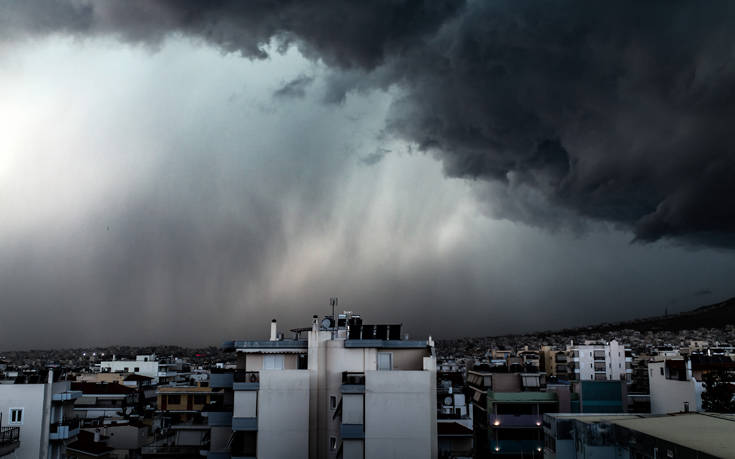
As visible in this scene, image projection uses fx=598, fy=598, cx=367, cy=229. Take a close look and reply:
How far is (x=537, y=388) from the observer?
251ft

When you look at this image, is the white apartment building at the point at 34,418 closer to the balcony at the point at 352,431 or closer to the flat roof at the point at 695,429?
the balcony at the point at 352,431

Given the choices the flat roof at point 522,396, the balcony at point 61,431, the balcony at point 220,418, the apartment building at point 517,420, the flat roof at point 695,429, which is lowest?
the apartment building at point 517,420

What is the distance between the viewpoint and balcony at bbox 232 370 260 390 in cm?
3947

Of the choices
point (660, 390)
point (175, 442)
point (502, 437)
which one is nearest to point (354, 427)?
point (175, 442)

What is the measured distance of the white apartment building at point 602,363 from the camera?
10894cm

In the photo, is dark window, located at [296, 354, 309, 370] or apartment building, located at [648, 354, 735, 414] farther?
apartment building, located at [648, 354, 735, 414]

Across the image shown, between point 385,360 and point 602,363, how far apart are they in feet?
269

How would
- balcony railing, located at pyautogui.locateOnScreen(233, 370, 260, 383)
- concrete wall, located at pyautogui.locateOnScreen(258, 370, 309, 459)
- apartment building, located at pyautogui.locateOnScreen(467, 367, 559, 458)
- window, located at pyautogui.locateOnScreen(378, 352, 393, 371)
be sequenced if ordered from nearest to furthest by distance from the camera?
concrete wall, located at pyautogui.locateOnScreen(258, 370, 309, 459), balcony railing, located at pyautogui.locateOnScreen(233, 370, 260, 383), window, located at pyautogui.locateOnScreen(378, 352, 393, 371), apartment building, located at pyautogui.locateOnScreen(467, 367, 559, 458)

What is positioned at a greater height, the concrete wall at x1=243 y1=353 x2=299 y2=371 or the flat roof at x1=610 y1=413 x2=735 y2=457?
the concrete wall at x1=243 y1=353 x2=299 y2=371

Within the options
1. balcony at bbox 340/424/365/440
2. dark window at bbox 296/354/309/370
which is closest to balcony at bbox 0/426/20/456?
dark window at bbox 296/354/309/370

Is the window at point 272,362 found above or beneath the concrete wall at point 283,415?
above

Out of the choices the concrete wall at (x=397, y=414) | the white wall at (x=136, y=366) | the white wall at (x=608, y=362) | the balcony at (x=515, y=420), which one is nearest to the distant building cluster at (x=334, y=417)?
the concrete wall at (x=397, y=414)

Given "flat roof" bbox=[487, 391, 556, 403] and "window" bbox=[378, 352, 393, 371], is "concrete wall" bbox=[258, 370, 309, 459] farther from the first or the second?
"flat roof" bbox=[487, 391, 556, 403]

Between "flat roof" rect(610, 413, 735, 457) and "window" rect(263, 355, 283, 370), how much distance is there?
72.6ft
